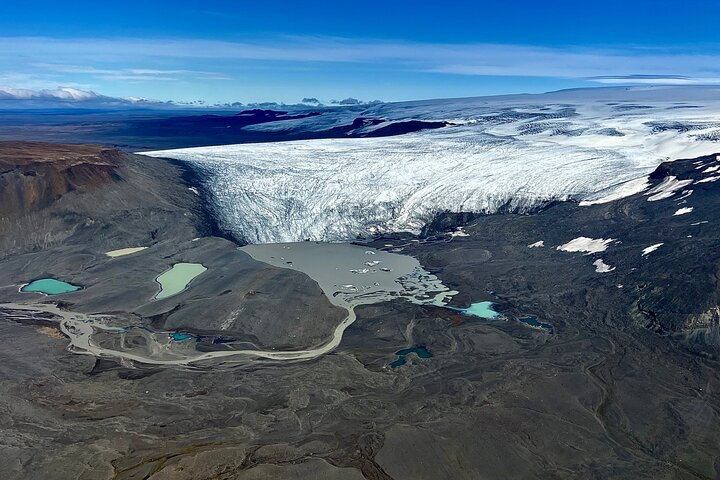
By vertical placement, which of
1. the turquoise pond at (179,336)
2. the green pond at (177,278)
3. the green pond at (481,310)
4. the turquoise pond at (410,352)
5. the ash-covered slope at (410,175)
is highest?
the ash-covered slope at (410,175)

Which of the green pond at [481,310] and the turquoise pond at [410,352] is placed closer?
the turquoise pond at [410,352]

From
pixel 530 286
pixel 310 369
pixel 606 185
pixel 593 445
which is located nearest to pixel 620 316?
pixel 530 286

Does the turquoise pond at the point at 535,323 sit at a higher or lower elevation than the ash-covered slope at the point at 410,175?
lower

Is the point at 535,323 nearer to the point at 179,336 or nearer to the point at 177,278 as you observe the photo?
the point at 179,336

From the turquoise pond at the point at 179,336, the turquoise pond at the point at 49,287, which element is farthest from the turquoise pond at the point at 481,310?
the turquoise pond at the point at 49,287

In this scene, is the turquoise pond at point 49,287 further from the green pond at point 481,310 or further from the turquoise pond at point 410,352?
the green pond at point 481,310

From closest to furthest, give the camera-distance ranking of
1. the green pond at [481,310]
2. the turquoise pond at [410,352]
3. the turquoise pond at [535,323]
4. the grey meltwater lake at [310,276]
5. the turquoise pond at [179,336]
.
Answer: the turquoise pond at [410,352], the grey meltwater lake at [310,276], the turquoise pond at [179,336], the turquoise pond at [535,323], the green pond at [481,310]

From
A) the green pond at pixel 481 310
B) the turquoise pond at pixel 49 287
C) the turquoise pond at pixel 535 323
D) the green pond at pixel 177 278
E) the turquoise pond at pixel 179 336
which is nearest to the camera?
the turquoise pond at pixel 179 336

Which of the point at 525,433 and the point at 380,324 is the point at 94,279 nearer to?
the point at 380,324

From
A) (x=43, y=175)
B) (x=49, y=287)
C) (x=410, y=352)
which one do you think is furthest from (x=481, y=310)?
(x=43, y=175)
